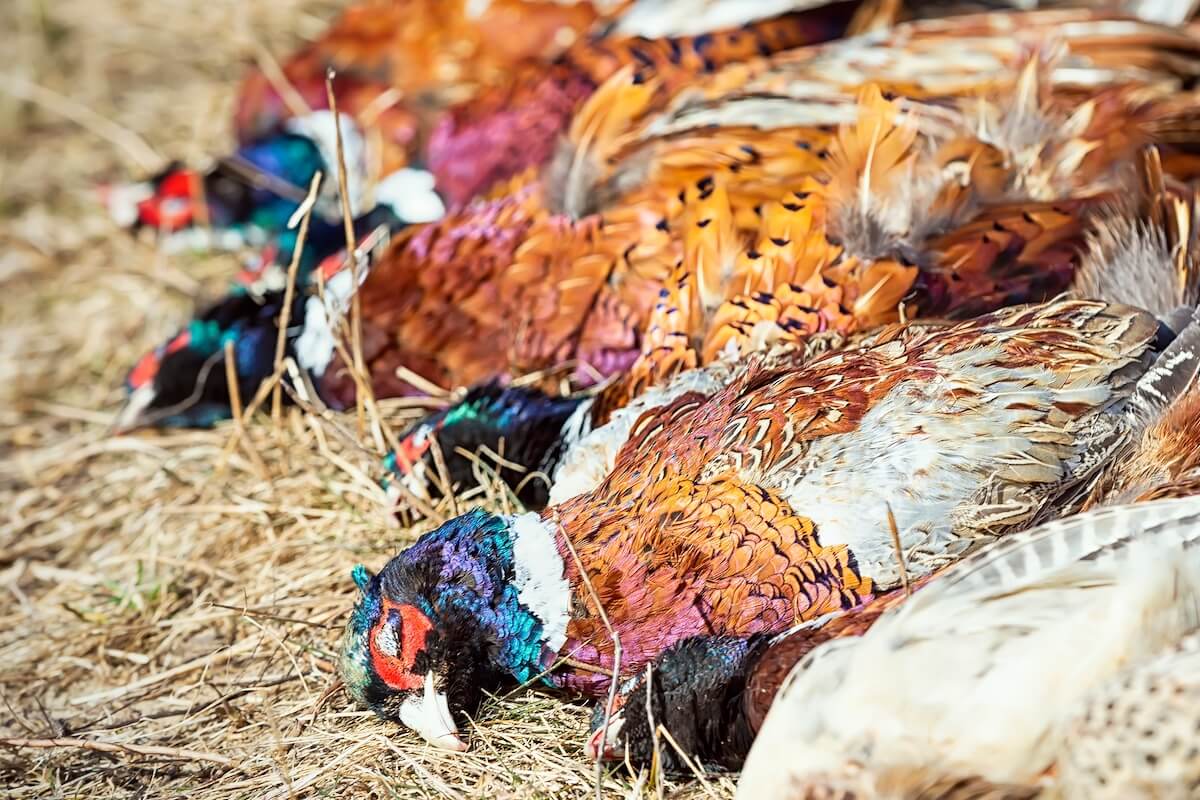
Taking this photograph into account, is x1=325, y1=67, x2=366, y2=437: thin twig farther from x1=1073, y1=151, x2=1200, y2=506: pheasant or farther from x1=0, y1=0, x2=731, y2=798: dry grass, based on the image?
x1=1073, y1=151, x2=1200, y2=506: pheasant

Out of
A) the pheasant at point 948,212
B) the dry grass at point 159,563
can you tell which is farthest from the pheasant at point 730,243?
the dry grass at point 159,563

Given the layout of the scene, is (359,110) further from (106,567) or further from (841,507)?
(841,507)

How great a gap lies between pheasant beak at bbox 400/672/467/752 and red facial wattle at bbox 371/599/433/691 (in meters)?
0.03

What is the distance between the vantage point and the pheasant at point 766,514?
2.46 meters

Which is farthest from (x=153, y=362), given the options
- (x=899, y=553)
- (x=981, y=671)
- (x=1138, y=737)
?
(x=1138, y=737)

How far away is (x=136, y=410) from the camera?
3963 millimetres

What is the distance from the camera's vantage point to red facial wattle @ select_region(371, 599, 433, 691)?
103 inches

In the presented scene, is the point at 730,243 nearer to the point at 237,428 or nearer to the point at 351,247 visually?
the point at 351,247

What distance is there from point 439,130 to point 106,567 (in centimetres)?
188

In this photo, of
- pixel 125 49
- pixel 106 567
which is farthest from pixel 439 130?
pixel 125 49

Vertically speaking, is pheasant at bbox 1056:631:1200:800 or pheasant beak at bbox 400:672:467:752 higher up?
pheasant at bbox 1056:631:1200:800

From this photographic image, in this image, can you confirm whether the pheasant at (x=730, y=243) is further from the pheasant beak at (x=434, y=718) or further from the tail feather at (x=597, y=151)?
the pheasant beak at (x=434, y=718)

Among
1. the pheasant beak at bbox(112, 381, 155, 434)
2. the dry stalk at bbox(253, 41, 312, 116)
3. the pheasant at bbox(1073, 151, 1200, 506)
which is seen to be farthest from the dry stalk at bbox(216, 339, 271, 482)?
the pheasant at bbox(1073, 151, 1200, 506)

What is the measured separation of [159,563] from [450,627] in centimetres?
130
